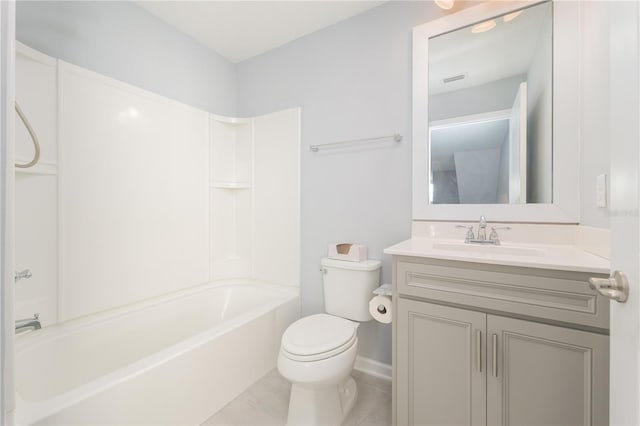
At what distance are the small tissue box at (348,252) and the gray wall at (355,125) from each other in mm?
81

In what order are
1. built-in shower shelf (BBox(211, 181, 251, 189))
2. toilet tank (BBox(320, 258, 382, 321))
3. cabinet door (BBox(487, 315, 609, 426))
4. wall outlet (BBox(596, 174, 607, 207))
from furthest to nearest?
1. built-in shower shelf (BBox(211, 181, 251, 189))
2. toilet tank (BBox(320, 258, 382, 321))
3. wall outlet (BBox(596, 174, 607, 207))
4. cabinet door (BBox(487, 315, 609, 426))

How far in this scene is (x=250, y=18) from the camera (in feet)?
6.17

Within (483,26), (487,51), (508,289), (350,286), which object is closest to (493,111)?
(487,51)

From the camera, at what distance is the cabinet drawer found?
2.92 ft

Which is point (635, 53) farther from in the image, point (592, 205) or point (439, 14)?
point (439, 14)

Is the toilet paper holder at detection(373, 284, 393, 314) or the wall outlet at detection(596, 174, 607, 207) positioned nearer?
the wall outlet at detection(596, 174, 607, 207)

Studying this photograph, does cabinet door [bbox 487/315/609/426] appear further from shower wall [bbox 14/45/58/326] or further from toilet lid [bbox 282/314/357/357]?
shower wall [bbox 14/45/58/326]

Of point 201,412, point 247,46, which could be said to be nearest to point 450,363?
point 201,412

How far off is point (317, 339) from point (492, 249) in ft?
3.14

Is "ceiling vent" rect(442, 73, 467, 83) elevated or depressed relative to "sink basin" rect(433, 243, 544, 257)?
elevated

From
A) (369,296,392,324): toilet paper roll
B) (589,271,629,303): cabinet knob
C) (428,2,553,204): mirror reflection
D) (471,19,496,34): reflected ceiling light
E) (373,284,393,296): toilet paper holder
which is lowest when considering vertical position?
(369,296,392,324): toilet paper roll

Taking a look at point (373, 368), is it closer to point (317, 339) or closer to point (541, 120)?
point (317, 339)

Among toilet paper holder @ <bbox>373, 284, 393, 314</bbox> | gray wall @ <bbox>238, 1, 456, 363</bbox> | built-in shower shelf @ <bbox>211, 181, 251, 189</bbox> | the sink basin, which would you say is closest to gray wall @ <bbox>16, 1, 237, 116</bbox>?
gray wall @ <bbox>238, 1, 456, 363</bbox>

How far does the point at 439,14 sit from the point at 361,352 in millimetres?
2208
